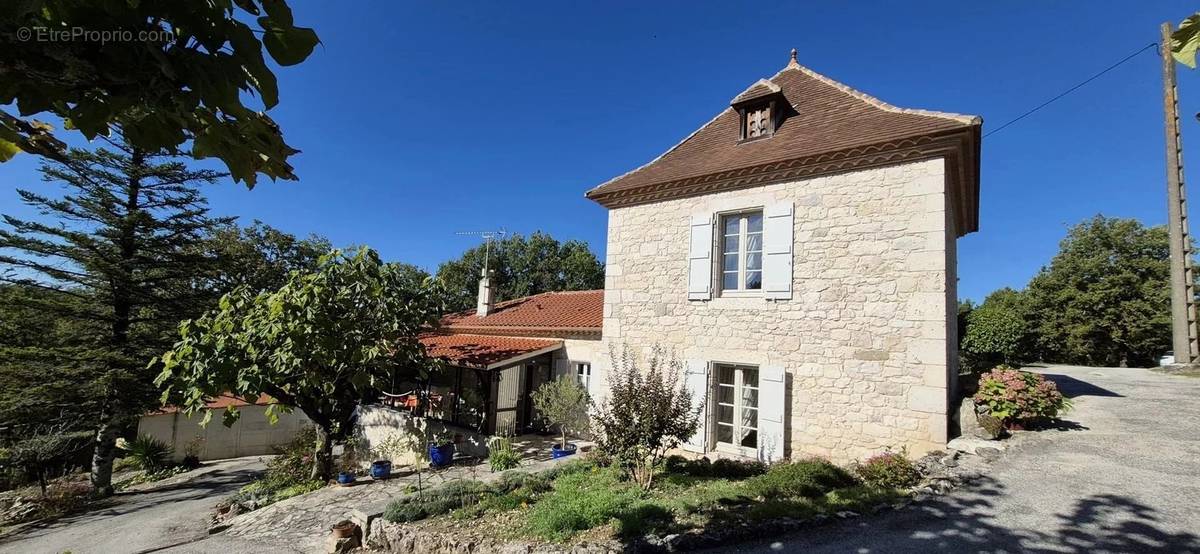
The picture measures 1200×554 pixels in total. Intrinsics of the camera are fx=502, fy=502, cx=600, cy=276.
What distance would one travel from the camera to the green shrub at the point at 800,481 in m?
5.63

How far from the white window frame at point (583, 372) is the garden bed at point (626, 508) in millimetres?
3364

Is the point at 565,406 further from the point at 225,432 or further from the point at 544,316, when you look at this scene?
the point at 225,432

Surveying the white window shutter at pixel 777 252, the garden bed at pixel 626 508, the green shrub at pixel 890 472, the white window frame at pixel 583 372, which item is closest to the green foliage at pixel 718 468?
the garden bed at pixel 626 508

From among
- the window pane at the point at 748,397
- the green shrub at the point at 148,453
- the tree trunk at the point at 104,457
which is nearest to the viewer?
the window pane at the point at 748,397

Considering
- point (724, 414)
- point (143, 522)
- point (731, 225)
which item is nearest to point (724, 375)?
point (724, 414)

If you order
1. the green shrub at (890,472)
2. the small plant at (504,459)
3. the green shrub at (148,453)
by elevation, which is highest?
the green shrub at (890,472)

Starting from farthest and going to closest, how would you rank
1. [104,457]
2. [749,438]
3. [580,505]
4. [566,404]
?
[104,457] < [566,404] < [749,438] < [580,505]

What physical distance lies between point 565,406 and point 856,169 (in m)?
6.12

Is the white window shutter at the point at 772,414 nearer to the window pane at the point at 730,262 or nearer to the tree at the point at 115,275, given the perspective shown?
the window pane at the point at 730,262

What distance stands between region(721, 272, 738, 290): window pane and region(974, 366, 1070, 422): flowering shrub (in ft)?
12.1

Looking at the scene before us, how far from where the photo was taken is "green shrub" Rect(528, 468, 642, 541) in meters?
5.07

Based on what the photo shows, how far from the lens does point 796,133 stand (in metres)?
8.64

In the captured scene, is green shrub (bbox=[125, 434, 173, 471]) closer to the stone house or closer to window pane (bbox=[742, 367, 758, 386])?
the stone house

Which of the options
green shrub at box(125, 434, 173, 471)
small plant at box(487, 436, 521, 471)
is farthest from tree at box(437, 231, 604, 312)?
small plant at box(487, 436, 521, 471)
